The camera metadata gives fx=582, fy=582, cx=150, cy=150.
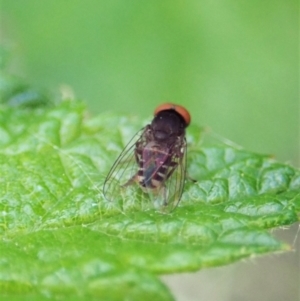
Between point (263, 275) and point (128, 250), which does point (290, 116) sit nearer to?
point (263, 275)

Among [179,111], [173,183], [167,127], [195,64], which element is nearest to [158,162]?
[173,183]

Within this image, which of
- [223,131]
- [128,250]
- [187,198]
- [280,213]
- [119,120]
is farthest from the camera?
[223,131]

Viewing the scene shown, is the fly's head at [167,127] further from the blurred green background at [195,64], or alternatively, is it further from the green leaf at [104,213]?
the blurred green background at [195,64]

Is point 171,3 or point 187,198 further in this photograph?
point 171,3

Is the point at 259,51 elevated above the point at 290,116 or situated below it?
above

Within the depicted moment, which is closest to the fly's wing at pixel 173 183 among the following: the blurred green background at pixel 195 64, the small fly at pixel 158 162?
the small fly at pixel 158 162

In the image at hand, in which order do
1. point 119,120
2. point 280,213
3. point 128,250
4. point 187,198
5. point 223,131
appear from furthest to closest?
point 223,131
point 119,120
point 187,198
point 280,213
point 128,250

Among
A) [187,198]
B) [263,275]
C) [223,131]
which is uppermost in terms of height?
[223,131]

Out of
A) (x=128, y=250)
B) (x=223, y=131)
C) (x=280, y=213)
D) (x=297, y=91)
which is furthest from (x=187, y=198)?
(x=297, y=91)

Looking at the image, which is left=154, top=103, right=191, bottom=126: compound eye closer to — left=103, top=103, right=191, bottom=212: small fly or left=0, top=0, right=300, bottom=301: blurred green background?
left=103, top=103, right=191, bottom=212: small fly
